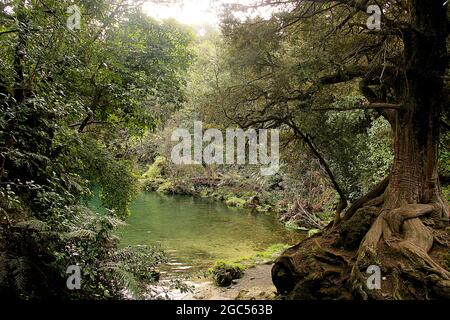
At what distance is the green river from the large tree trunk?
5882 millimetres

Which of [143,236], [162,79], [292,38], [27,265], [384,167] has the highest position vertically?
[292,38]

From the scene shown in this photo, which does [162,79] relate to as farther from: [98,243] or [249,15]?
[98,243]

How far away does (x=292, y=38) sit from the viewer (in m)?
9.22

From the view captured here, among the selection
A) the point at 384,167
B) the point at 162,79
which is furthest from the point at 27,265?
the point at 384,167

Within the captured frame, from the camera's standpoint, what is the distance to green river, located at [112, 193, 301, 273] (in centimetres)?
1485

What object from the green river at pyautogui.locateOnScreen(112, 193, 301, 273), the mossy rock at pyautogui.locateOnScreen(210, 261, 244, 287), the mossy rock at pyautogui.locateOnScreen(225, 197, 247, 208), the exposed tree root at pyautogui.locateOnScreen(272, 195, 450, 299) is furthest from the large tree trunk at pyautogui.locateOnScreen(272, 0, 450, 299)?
the mossy rock at pyautogui.locateOnScreen(225, 197, 247, 208)

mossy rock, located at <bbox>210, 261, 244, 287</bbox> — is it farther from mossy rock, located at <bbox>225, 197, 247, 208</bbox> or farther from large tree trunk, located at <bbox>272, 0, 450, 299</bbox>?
mossy rock, located at <bbox>225, 197, 247, 208</bbox>

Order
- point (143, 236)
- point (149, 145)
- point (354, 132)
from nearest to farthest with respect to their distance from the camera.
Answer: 1. point (354, 132)
2. point (143, 236)
3. point (149, 145)

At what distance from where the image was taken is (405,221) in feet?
23.2

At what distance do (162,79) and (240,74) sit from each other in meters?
2.01

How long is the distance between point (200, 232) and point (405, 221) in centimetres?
1350

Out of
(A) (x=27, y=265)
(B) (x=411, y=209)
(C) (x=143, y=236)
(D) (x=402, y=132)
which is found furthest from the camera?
(C) (x=143, y=236)

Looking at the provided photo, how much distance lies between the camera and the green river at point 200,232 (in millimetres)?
14852

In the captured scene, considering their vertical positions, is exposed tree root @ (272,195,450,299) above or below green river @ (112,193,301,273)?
above
